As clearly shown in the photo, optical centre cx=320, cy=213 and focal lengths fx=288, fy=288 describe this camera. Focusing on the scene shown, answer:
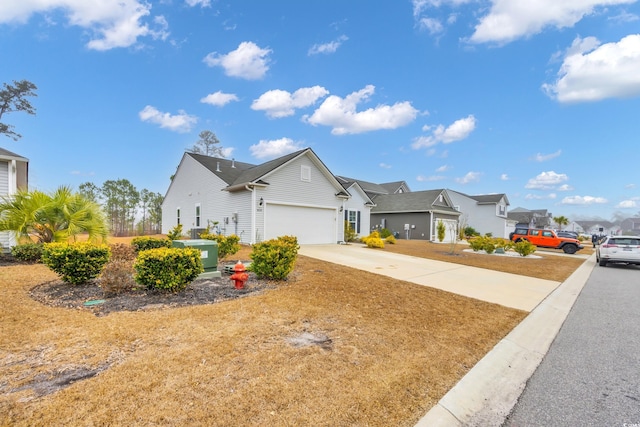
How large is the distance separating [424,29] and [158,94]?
14757 mm

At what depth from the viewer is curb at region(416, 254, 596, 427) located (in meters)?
2.38

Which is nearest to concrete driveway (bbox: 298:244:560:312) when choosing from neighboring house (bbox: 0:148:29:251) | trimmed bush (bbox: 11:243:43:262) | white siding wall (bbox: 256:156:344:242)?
white siding wall (bbox: 256:156:344:242)

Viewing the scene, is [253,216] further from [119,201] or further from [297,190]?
[119,201]

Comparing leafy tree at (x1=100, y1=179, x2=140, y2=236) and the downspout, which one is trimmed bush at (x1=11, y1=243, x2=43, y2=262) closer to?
the downspout

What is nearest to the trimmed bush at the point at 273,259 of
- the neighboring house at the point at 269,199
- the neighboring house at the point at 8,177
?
the neighboring house at the point at 269,199

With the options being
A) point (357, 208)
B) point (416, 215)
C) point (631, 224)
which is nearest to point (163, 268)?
point (357, 208)

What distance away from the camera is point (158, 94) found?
54.5ft

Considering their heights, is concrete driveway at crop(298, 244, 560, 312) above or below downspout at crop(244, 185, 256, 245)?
below

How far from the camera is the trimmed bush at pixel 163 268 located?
4.94 m

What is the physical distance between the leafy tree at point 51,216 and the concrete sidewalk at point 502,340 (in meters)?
7.93

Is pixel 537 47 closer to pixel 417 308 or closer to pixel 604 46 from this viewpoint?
pixel 604 46

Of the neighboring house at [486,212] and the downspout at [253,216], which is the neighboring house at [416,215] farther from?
the downspout at [253,216]

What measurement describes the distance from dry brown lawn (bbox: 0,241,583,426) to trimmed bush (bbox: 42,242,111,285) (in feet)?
2.03

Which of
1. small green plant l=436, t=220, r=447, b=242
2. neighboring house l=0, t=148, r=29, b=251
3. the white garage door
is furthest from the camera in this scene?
small green plant l=436, t=220, r=447, b=242
